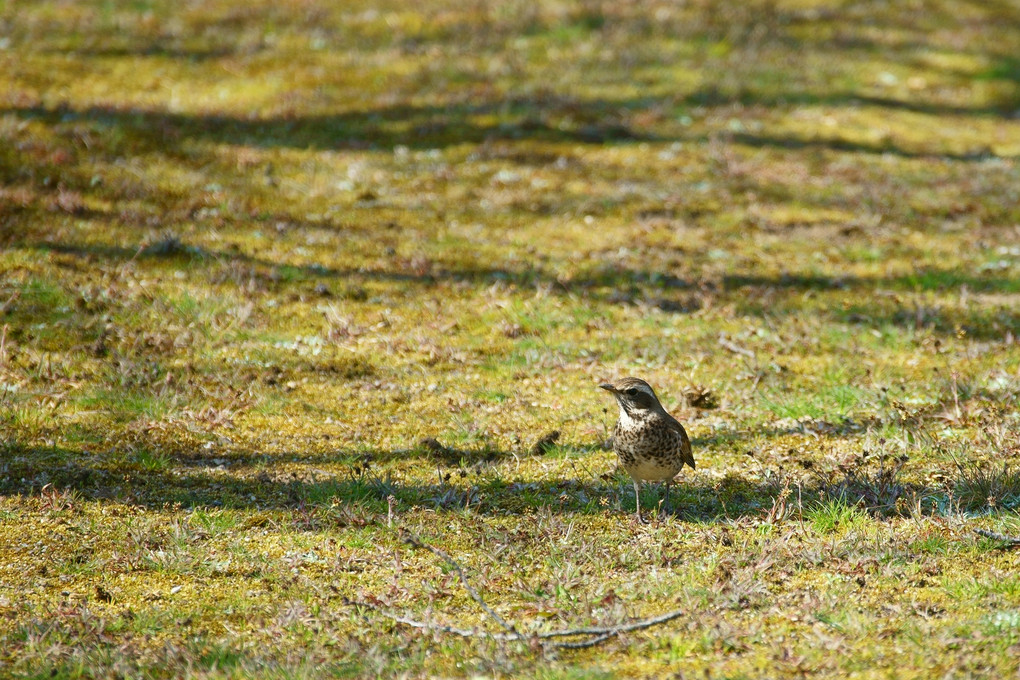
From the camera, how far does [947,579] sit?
7.35m

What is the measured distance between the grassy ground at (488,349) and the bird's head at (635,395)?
1.03 m

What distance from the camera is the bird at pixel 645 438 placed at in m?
8.32

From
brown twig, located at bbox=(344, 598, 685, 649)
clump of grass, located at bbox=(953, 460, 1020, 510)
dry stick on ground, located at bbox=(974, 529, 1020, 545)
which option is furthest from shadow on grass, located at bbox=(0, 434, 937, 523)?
brown twig, located at bbox=(344, 598, 685, 649)

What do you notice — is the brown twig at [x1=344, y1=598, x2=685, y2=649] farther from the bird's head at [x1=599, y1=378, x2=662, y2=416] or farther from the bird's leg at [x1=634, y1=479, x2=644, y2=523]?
the bird's head at [x1=599, y1=378, x2=662, y2=416]

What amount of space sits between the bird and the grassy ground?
0.53 meters

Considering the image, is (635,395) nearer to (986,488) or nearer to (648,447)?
(648,447)

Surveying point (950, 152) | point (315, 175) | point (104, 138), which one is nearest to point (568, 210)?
point (315, 175)

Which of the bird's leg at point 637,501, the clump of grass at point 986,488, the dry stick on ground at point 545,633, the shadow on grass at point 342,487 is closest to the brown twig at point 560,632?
the dry stick on ground at point 545,633

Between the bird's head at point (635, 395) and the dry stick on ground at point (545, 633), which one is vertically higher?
the bird's head at point (635, 395)

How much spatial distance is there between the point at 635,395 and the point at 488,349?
14.0 ft

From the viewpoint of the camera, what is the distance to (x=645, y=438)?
27.2ft

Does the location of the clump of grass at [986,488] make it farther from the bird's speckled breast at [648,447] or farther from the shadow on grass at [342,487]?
the bird's speckled breast at [648,447]

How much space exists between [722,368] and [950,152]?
12.8 metres

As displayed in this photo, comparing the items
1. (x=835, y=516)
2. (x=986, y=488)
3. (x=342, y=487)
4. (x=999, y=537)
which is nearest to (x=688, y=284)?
(x=986, y=488)
